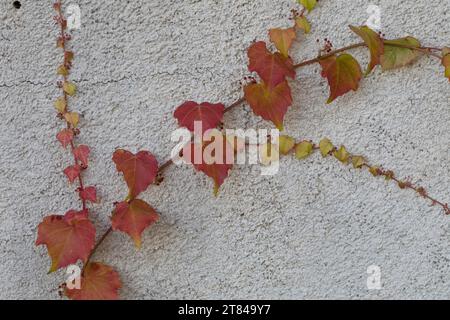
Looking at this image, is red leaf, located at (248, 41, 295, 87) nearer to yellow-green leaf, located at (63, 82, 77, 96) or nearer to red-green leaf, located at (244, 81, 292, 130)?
red-green leaf, located at (244, 81, 292, 130)

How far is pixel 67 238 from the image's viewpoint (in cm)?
131

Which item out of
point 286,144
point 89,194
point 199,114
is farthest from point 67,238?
point 286,144

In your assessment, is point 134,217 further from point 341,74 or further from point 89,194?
point 341,74

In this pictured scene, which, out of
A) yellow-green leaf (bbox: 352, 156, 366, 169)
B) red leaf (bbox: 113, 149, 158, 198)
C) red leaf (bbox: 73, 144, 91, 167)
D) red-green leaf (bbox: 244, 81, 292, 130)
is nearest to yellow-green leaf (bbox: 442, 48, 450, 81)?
yellow-green leaf (bbox: 352, 156, 366, 169)

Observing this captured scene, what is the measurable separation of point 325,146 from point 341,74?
0.20 m

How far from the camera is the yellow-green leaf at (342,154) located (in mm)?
1376

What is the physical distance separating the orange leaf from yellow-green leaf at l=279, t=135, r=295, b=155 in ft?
0.74

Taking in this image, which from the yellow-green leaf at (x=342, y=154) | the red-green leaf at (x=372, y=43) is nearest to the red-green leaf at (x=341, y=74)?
the red-green leaf at (x=372, y=43)

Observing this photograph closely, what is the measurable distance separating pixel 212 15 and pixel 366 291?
907mm

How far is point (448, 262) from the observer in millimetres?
1430

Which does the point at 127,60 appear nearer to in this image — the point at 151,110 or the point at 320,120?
the point at 151,110

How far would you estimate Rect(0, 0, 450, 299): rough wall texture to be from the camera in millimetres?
1358

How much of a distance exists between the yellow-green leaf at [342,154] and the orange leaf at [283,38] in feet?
1.00

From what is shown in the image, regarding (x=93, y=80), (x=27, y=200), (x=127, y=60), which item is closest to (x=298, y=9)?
(x=127, y=60)
